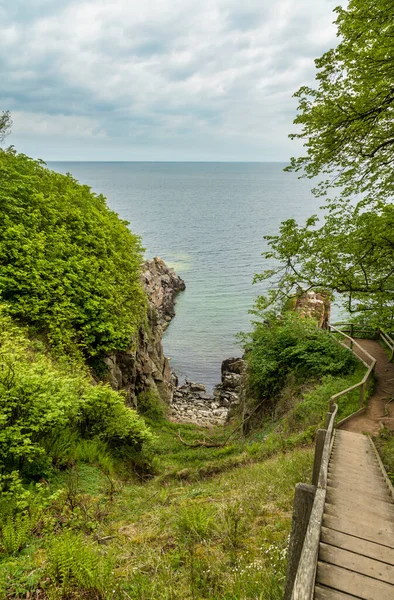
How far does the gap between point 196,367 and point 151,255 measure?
38993 mm

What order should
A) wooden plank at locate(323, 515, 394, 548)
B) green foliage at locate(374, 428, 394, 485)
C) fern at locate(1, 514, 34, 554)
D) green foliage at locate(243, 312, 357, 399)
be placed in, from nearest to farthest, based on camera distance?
wooden plank at locate(323, 515, 394, 548) < fern at locate(1, 514, 34, 554) < green foliage at locate(374, 428, 394, 485) < green foliage at locate(243, 312, 357, 399)

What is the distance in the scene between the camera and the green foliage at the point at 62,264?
12.0m

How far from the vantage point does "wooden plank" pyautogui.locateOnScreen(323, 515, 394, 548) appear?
4.43 metres

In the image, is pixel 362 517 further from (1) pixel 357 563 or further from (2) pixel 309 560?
(2) pixel 309 560

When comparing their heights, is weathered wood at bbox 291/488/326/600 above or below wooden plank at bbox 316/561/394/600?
above

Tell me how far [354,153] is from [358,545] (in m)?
9.89

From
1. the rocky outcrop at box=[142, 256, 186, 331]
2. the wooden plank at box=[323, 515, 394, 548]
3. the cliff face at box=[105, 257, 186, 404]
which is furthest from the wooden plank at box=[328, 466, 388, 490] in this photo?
the rocky outcrop at box=[142, 256, 186, 331]

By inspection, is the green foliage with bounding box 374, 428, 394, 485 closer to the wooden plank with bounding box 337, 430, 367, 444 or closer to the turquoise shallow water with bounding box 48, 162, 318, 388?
A: the wooden plank with bounding box 337, 430, 367, 444

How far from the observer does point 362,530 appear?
181 inches

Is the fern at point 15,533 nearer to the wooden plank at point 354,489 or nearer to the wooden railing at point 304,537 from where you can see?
the wooden railing at point 304,537

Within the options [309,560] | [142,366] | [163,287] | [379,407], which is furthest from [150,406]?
[163,287]

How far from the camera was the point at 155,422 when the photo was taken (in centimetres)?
1839

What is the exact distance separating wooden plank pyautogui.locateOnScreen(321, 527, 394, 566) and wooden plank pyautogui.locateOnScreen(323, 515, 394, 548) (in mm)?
96

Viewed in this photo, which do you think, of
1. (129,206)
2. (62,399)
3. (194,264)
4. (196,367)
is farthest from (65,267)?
(129,206)
